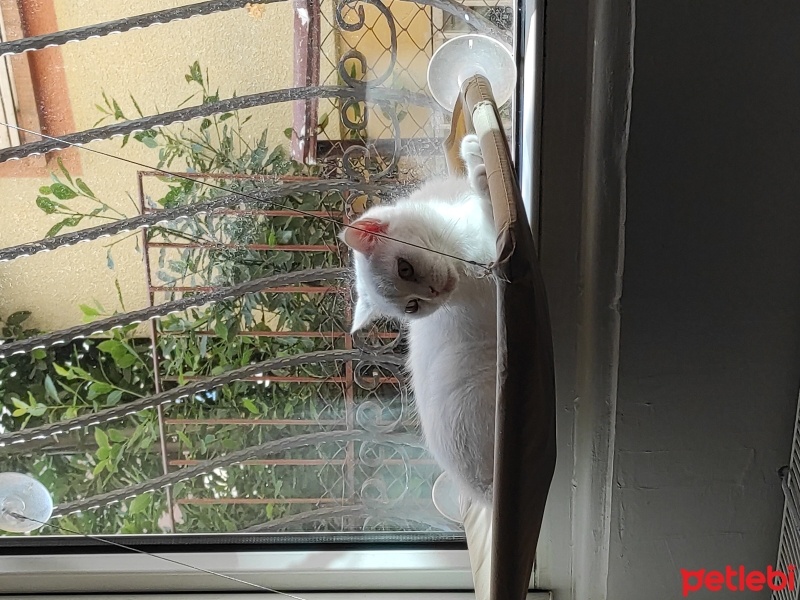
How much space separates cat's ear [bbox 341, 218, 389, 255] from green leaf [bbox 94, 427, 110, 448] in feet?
1.66

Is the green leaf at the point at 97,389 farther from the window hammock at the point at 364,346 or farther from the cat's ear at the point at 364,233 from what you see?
the cat's ear at the point at 364,233

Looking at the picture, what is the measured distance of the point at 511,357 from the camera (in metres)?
0.45

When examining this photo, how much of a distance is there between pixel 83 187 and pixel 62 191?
0.09ft

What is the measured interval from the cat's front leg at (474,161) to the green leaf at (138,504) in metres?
0.63

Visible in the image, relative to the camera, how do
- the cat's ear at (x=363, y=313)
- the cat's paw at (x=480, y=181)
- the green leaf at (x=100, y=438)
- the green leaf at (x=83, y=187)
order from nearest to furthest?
the cat's paw at (x=480, y=181), the cat's ear at (x=363, y=313), the green leaf at (x=83, y=187), the green leaf at (x=100, y=438)

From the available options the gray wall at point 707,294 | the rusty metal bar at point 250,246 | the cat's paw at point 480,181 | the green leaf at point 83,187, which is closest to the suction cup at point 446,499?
the gray wall at point 707,294

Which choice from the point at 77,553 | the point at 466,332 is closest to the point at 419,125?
the point at 466,332

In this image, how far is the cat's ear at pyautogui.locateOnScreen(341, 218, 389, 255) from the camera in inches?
24.8

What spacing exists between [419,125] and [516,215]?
1.39 ft

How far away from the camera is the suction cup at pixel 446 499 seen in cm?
92

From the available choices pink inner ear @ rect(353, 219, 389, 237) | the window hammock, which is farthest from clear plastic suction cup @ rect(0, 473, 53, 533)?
pink inner ear @ rect(353, 219, 389, 237)

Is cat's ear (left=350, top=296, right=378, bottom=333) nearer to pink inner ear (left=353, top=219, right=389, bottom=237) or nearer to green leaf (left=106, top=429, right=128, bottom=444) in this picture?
pink inner ear (left=353, top=219, right=389, bottom=237)

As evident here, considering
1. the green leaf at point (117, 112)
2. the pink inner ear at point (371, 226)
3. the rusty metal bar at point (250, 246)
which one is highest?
the green leaf at point (117, 112)

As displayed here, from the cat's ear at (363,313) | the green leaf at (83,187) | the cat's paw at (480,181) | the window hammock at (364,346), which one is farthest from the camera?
the green leaf at (83,187)
